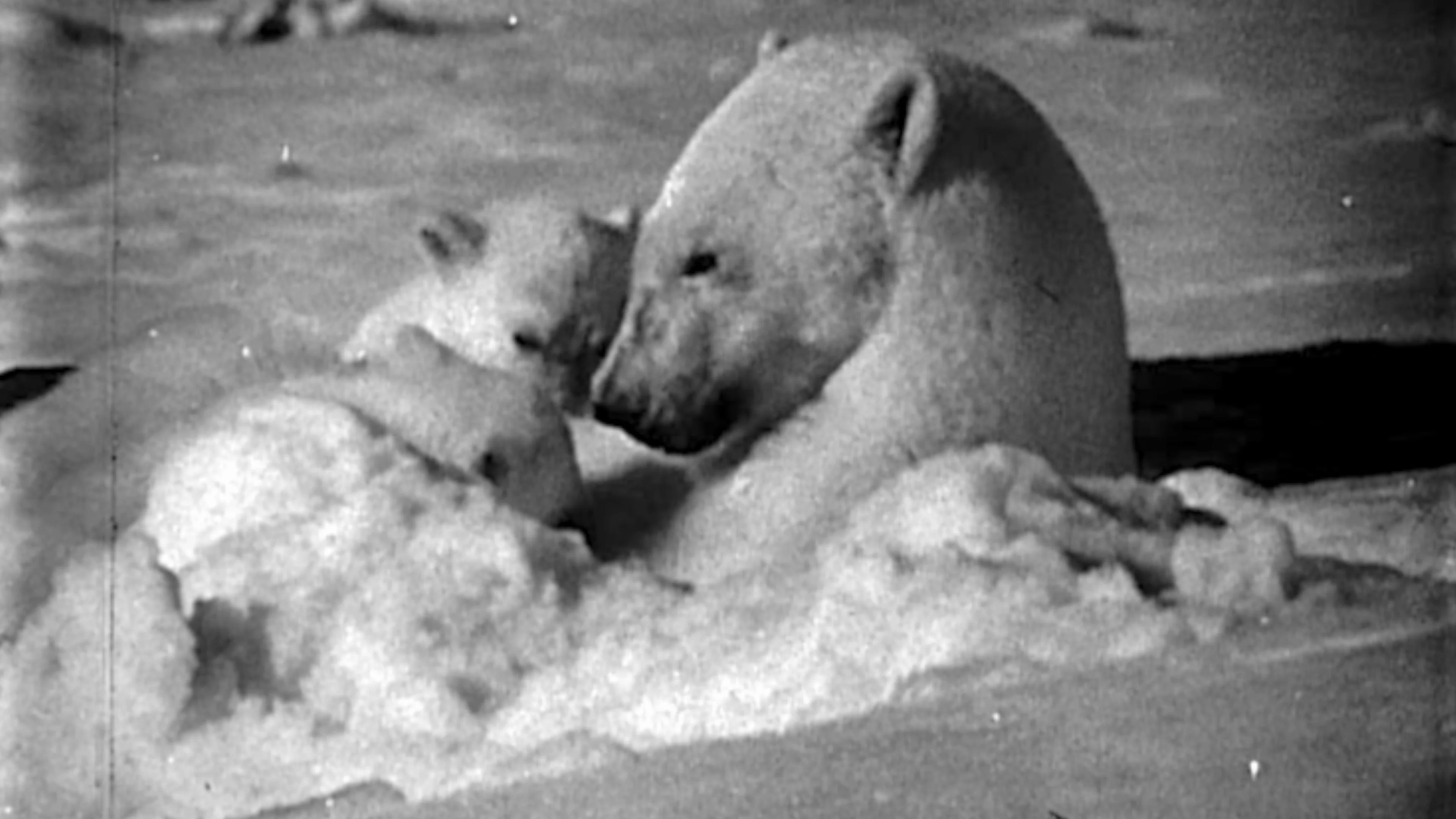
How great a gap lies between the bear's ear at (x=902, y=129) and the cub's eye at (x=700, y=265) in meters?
0.13

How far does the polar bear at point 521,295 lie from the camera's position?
1.43 m

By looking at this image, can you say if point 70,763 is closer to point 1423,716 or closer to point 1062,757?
point 1062,757

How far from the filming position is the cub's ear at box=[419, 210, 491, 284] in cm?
142

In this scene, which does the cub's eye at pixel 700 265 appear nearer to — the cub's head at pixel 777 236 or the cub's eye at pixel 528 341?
the cub's head at pixel 777 236

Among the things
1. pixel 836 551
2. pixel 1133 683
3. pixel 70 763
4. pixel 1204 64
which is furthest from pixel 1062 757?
pixel 70 763

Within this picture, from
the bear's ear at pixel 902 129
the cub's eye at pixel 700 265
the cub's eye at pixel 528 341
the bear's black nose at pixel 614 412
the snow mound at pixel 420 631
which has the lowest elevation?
the snow mound at pixel 420 631

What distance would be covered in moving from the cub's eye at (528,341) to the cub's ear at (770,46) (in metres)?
0.24

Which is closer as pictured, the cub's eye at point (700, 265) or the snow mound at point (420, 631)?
the snow mound at point (420, 631)

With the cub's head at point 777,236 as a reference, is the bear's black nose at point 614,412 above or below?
below

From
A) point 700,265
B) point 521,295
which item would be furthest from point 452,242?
point 700,265

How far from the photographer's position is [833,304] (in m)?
1.47

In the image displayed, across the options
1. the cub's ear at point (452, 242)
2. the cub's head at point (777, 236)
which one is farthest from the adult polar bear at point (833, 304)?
the cub's ear at point (452, 242)

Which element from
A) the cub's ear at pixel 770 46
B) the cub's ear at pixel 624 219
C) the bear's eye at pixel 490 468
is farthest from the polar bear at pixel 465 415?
the cub's ear at pixel 770 46

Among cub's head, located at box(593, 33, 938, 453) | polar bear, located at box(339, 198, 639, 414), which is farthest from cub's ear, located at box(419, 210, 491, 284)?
cub's head, located at box(593, 33, 938, 453)
